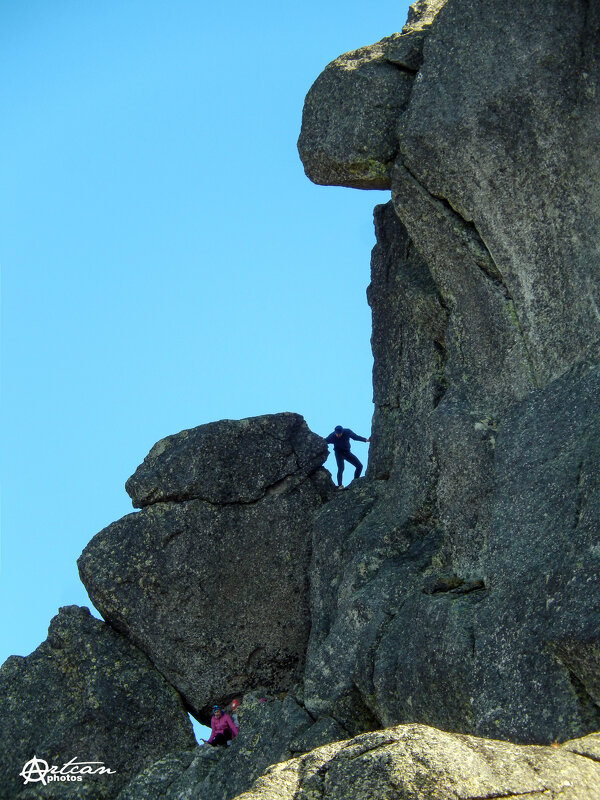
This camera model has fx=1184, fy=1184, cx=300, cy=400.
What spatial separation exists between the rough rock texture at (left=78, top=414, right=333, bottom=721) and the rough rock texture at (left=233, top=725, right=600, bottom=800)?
1490cm

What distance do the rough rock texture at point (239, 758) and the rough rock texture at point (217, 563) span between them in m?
2.59

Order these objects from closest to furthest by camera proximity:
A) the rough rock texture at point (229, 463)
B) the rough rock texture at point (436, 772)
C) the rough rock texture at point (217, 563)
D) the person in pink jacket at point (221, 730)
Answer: the rough rock texture at point (436, 772) → the person in pink jacket at point (221, 730) → the rough rock texture at point (217, 563) → the rough rock texture at point (229, 463)

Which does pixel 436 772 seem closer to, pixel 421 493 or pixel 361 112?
pixel 421 493

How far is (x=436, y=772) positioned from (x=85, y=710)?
1667cm

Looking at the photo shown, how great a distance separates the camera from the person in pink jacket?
25.2 meters

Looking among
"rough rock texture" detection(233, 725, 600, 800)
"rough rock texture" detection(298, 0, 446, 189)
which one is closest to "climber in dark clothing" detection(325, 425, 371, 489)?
"rough rock texture" detection(298, 0, 446, 189)

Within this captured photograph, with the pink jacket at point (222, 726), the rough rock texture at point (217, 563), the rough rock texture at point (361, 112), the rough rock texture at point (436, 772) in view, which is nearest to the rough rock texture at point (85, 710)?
the rough rock texture at point (217, 563)

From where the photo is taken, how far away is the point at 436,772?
11.4 metres

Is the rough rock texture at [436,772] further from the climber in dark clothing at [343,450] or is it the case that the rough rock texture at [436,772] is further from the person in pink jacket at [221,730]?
the climber in dark clothing at [343,450]

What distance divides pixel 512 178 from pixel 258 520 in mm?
10203

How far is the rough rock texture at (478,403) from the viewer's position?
19.0m

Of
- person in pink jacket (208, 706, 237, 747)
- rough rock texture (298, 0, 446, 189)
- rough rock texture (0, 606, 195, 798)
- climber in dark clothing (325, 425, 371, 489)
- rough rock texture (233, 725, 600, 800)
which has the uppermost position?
rough rock texture (298, 0, 446, 189)

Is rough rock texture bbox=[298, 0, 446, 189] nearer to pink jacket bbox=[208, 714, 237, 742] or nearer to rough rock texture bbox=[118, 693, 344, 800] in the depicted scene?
rough rock texture bbox=[118, 693, 344, 800]

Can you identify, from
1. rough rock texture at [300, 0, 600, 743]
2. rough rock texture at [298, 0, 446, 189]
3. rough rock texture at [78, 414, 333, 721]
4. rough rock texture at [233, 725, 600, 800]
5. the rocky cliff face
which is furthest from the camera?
rough rock texture at [78, 414, 333, 721]
